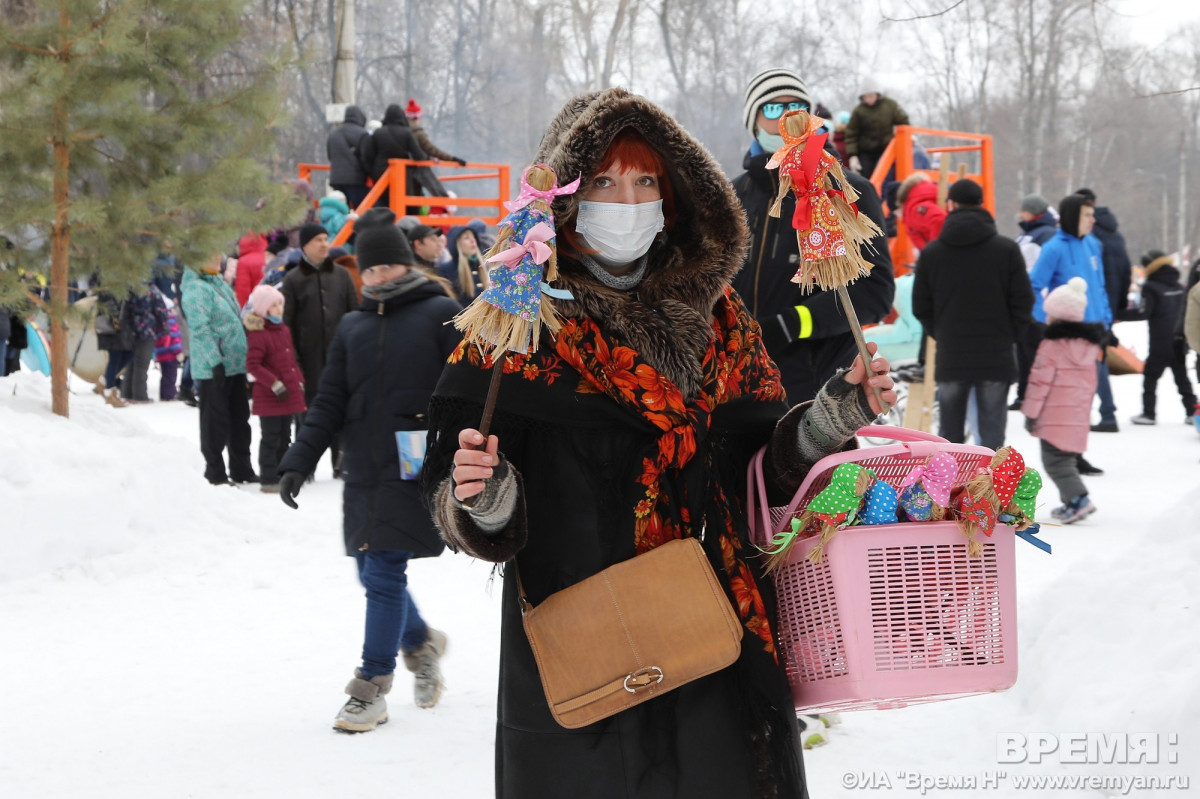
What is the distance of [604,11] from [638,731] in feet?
120

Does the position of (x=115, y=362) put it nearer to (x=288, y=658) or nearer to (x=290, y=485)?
(x=288, y=658)

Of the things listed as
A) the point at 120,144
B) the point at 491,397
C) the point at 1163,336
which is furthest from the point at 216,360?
the point at 1163,336

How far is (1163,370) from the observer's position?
40.3 feet

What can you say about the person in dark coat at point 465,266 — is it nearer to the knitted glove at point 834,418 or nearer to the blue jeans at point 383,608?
the blue jeans at point 383,608

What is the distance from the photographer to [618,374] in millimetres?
2441

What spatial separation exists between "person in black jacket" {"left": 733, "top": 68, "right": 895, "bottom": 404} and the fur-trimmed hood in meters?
1.59

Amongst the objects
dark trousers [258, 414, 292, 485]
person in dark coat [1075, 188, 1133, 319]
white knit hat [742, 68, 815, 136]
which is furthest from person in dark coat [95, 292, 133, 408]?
white knit hat [742, 68, 815, 136]

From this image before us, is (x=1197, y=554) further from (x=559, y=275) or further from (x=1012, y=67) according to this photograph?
(x=1012, y=67)

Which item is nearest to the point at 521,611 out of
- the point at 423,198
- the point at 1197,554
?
the point at 1197,554

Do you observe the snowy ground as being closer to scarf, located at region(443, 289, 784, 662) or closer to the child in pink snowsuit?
the child in pink snowsuit

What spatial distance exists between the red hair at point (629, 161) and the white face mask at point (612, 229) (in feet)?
0.08

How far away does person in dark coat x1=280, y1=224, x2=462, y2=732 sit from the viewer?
468 centimetres

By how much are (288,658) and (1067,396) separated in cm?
517

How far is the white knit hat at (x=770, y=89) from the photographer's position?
4.36 metres
